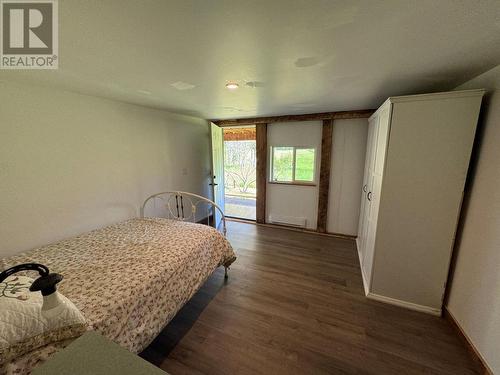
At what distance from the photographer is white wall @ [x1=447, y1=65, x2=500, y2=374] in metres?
1.40

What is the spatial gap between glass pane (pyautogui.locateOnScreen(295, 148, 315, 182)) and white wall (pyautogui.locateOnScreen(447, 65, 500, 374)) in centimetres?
221

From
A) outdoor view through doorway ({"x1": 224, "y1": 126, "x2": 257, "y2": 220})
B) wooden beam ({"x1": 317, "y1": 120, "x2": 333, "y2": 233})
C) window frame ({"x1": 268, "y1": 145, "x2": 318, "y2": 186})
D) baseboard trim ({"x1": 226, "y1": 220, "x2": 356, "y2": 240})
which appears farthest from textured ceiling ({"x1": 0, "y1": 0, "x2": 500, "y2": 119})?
outdoor view through doorway ({"x1": 224, "y1": 126, "x2": 257, "y2": 220})

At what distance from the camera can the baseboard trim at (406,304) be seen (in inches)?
76.5

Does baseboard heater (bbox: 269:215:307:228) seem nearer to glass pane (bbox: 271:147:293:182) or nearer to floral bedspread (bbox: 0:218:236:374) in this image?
glass pane (bbox: 271:147:293:182)

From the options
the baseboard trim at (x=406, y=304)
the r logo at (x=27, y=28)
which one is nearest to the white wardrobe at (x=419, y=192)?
the baseboard trim at (x=406, y=304)

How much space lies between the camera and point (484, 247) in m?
1.53

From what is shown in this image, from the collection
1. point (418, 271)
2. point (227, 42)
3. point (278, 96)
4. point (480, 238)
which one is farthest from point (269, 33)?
point (418, 271)

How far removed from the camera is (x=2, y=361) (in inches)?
32.5

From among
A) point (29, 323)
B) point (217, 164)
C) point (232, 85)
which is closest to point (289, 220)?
point (217, 164)

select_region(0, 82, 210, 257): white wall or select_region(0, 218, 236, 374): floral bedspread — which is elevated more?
select_region(0, 82, 210, 257): white wall

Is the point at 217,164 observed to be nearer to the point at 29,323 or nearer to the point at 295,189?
the point at 295,189

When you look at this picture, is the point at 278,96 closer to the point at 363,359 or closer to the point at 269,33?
the point at 269,33

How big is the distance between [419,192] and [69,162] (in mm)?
3583

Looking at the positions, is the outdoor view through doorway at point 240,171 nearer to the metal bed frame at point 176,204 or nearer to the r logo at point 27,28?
the metal bed frame at point 176,204
